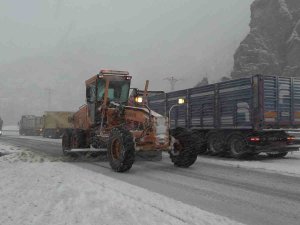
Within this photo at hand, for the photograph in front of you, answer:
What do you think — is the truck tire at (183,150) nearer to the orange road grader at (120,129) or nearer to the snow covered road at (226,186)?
the orange road grader at (120,129)

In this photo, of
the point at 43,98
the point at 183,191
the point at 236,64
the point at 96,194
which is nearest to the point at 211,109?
the point at 183,191

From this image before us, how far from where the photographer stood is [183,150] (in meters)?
12.9

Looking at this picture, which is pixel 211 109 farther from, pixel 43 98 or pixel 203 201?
pixel 43 98

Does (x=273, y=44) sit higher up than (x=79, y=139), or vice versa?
(x=273, y=44)

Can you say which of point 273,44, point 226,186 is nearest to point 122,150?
point 226,186

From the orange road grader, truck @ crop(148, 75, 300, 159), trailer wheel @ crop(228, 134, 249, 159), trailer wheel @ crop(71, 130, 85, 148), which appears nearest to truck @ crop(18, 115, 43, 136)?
trailer wheel @ crop(71, 130, 85, 148)

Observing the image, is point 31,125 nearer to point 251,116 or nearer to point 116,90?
point 116,90

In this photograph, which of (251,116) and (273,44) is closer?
(251,116)

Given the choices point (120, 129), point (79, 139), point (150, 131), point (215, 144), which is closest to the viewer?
point (120, 129)

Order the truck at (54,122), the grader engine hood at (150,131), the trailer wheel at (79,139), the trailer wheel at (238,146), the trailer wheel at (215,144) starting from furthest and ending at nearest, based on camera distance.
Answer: the truck at (54,122) < the trailer wheel at (215,144) < the trailer wheel at (79,139) < the trailer wheel at (238,146) < the grader engine hood at (150,131)

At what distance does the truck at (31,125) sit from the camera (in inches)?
1871

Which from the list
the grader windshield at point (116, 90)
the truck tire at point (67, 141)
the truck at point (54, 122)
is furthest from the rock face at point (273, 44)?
the grader windshield at point (116, 90)

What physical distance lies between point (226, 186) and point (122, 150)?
3.28 metres

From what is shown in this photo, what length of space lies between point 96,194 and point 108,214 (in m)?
1.59
